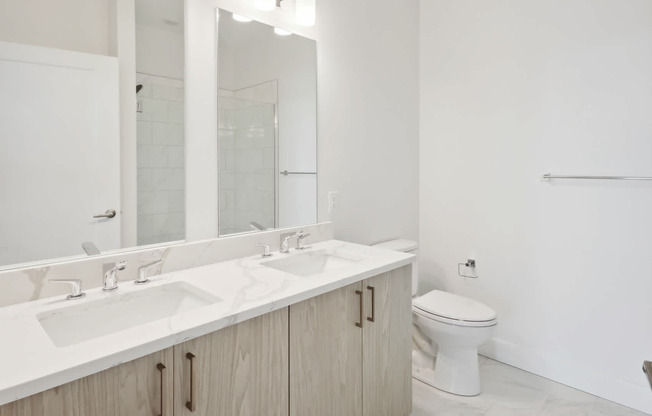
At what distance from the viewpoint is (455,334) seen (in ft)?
6.52

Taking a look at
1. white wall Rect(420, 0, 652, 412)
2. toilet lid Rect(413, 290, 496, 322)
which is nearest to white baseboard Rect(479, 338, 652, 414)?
white wall Rect(420, 0, 652, 412)

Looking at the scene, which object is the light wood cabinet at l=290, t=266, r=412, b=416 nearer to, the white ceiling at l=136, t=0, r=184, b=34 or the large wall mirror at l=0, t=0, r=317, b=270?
the large wall mirror at l=0, t=0, r=317, b=270

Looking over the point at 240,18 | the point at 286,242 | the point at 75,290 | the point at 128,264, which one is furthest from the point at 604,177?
the point at 75,290

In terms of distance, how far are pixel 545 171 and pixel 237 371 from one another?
6.65 feet

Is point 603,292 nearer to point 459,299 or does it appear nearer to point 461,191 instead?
point 459,299

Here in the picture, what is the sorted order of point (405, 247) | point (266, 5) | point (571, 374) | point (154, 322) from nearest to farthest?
point (154, 322) < point (266, 5) < point (571, 374) < point (405, 247)

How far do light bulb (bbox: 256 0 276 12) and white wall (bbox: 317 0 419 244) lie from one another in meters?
0.38

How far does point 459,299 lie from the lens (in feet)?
7.25

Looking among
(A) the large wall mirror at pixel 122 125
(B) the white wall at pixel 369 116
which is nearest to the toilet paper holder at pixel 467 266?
(B) the white wall at pixel 369 116

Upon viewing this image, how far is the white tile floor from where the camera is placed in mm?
1935

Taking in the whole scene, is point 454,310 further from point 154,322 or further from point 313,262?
point 154,322

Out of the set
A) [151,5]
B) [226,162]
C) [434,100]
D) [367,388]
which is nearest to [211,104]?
[226,162]

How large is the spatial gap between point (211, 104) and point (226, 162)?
0.83 ft

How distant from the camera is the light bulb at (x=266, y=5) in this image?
1.74 meters
